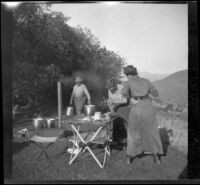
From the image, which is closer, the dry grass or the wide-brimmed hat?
the wide-brimmed hat

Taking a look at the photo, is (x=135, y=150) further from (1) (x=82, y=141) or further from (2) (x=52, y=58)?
(2) (x=52, y=58)

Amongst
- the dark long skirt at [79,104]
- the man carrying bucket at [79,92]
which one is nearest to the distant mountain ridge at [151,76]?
the man carrying bucket at [79,92]

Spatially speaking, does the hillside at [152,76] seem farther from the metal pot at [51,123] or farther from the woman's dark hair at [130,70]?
the metal pot at [51,123]

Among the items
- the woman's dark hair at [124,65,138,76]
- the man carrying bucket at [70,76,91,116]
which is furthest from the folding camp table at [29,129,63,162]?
the woman's dark hair at [124,65,138,76]

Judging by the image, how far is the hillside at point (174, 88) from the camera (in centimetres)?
650

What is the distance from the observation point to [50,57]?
21.7 ft

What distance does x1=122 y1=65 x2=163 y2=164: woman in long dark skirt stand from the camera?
6566 millimetres

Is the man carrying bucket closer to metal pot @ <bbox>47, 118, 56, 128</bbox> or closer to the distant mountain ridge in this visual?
metal pot @ <bbox>47, 118, 56, 128</bbox>

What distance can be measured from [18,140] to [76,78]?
1.54m

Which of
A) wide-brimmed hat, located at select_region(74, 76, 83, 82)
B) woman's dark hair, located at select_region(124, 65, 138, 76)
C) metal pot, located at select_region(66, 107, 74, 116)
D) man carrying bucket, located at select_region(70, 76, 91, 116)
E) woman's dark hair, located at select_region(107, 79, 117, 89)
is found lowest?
metal pot, located at select_region(66, 107, 74, 116)

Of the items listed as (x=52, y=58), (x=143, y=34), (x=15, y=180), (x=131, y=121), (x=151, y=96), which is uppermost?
(x=143, y=34)

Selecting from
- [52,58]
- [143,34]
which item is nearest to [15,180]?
[52,58]

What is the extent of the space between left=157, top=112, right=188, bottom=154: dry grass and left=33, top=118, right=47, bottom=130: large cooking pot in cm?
204

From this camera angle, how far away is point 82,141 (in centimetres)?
666
